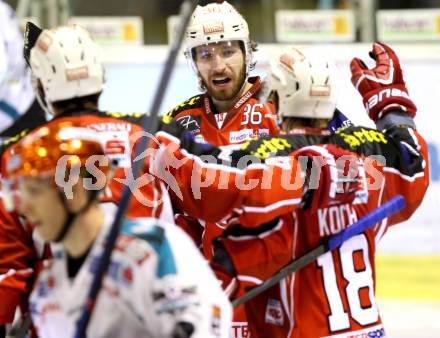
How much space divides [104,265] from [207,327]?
218 mm

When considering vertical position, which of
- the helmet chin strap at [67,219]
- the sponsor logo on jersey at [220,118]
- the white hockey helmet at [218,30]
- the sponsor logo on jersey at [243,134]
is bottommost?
the sponsor logo on jersey at [243,134]

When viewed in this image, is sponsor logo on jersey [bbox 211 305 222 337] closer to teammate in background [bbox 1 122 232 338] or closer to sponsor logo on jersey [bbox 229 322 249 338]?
teammate in background [bbox 1 122 232 338]

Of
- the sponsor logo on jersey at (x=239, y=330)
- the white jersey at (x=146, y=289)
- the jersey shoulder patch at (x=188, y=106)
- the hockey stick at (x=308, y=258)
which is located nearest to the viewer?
the white jersey at (x=146, y=289)

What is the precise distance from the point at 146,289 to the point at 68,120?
1.16 metres

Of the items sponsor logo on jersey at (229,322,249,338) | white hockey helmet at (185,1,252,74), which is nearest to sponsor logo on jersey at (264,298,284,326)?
sponsor logo on jersey at (229,322,249,338)

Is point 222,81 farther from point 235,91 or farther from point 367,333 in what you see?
point 367,333

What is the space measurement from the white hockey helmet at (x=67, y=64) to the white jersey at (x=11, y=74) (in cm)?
260

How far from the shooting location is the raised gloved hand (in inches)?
138

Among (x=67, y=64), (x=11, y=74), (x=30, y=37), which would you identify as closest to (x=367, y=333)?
(x=67, y=64)

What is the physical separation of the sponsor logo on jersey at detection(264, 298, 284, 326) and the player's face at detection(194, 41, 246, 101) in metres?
1.11

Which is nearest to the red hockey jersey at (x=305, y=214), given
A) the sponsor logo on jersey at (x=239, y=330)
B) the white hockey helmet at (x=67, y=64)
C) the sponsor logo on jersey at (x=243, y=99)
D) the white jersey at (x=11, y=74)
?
the white hockey helmet at (x=67, y=64)

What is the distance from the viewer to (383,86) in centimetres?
355

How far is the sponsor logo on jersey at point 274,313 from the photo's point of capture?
3.30 m

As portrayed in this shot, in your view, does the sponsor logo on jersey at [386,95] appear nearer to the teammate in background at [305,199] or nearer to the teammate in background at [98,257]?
the teammate in background at [305,199]
